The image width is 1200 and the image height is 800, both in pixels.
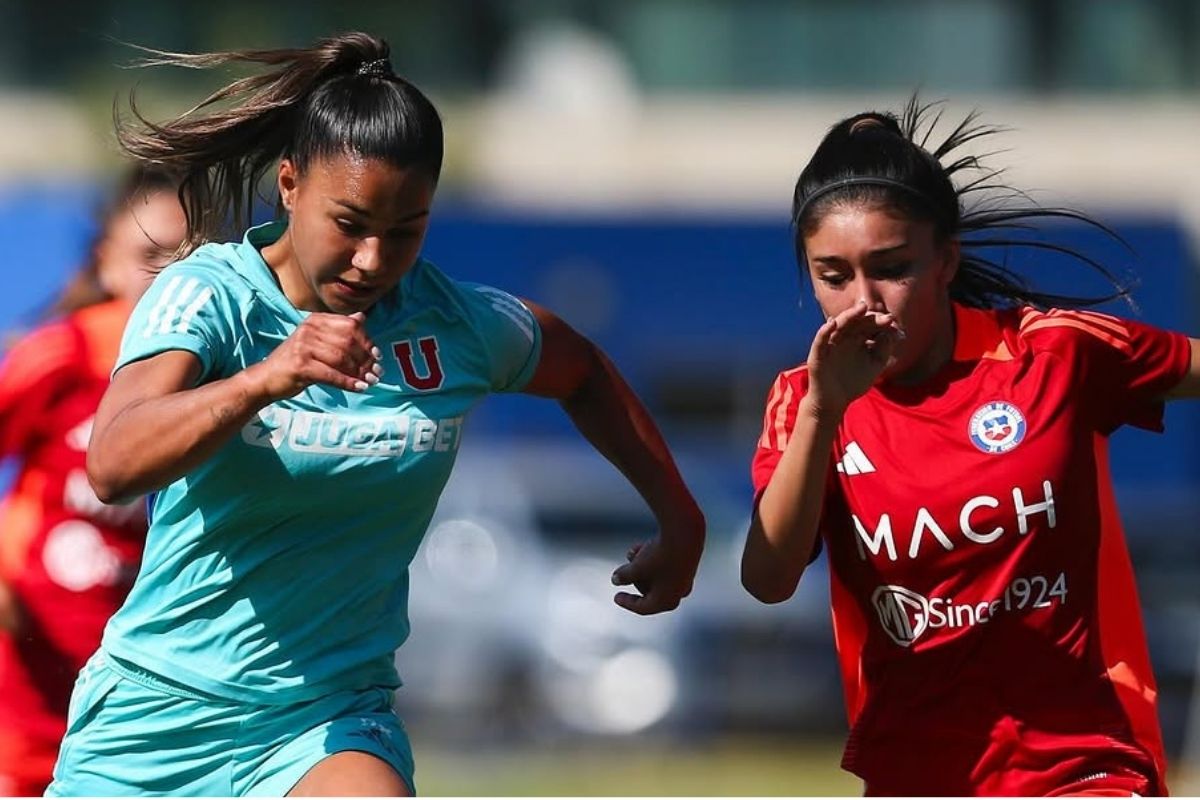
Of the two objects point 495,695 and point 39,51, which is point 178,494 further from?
point 39,51

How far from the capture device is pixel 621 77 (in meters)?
25.2

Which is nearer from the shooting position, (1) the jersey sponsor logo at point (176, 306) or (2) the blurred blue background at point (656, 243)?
(1) the jersey sponsor logo at point (176, 306)

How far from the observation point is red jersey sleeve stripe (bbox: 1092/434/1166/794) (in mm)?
4438

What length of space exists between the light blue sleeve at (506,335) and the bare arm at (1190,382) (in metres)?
1.34

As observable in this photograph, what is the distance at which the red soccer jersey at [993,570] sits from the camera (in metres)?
4.36

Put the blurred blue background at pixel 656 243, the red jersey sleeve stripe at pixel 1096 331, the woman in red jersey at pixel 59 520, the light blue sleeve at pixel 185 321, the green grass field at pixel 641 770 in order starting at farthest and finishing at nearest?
the blurred blue background at pixel 656 243 < the green grass field at pixel 641 770 < the woman in red jersey at pixel 59 520 < the red jersey sleeve stripe at pixel 1096 331 < the light blue sleeve at pixel 185 321

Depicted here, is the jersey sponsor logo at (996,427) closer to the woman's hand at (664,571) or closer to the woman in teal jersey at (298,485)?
the woman's hand at (664,571)

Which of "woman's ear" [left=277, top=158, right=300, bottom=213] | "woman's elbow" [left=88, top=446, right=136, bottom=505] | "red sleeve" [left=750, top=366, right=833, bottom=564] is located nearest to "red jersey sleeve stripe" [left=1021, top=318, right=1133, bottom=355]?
"red sleeve" [left=750, top=366, right=833, bottom=564]

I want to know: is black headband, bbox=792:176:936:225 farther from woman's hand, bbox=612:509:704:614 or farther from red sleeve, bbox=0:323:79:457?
red sleeve, bbox=0:323:79:457

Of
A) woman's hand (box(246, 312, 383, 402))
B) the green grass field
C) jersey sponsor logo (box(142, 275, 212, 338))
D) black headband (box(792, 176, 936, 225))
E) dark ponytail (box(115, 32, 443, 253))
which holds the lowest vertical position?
the green grass field

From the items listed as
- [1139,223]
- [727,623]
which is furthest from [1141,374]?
[1139,223]

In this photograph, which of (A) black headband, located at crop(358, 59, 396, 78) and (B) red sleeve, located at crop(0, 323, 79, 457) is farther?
(B) red sleeve, located at crop(0, 323, 79, 457)

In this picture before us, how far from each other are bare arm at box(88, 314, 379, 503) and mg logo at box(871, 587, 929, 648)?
1216 millimetres

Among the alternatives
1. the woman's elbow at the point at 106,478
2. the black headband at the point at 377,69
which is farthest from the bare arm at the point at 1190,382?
the woman's elbow at the point at 106,478
